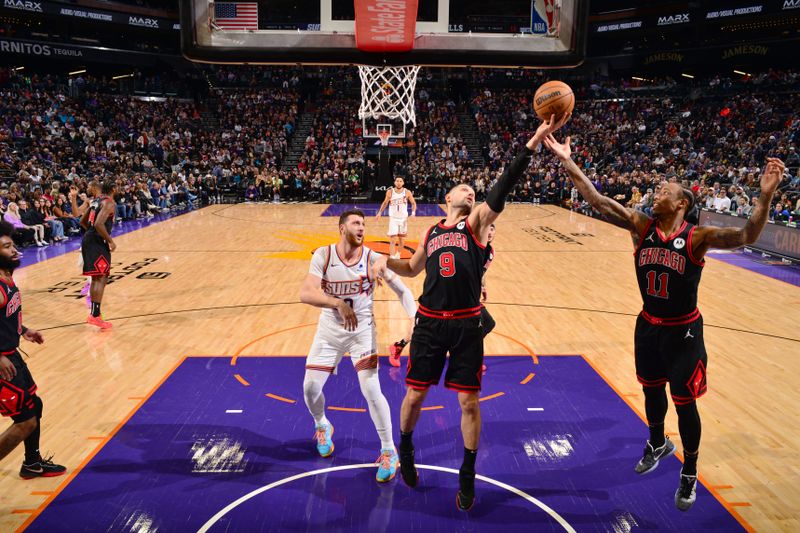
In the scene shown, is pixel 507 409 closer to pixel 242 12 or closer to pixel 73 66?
pixel 242 12

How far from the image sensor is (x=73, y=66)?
34.8m

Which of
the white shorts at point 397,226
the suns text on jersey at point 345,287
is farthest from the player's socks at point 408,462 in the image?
the white shorts at point 397,226

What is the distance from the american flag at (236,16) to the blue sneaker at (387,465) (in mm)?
4462

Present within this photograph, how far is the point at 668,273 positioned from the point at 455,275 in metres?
1.43

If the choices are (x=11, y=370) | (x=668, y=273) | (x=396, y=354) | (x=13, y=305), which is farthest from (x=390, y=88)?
(x=11, y=370)

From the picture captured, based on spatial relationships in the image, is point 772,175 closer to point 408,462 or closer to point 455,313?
point 455,313

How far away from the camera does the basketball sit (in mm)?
4117

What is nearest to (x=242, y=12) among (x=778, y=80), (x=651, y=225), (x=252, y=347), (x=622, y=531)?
(x=252, y=347)

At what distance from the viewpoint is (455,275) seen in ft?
13.0

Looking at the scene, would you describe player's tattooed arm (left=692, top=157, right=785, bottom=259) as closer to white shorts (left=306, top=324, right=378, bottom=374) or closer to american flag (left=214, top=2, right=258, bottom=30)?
white shorts (left=306, top=324, right=378, bottom=374)

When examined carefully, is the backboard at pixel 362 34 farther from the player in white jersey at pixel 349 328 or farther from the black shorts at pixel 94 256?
the black shorts at pixel 94 256

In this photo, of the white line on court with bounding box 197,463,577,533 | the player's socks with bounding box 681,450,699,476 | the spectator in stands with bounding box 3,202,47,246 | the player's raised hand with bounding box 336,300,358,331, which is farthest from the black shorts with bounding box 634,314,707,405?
the spectator in stands with bounding box 3,202,47,246

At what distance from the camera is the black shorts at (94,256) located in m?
7.71

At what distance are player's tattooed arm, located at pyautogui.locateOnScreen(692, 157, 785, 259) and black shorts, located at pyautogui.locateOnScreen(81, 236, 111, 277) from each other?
6949mm
